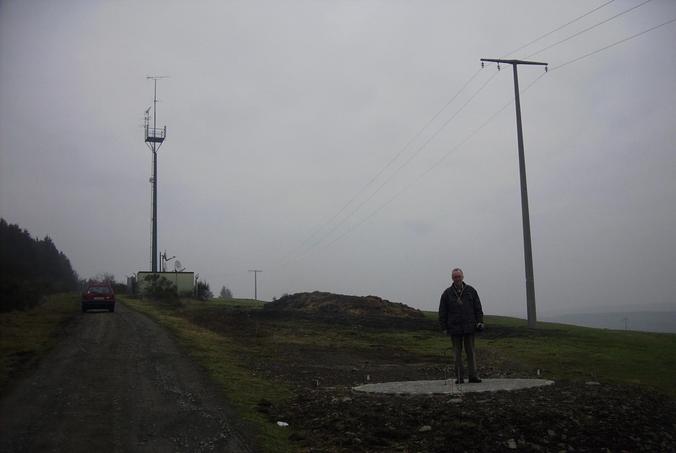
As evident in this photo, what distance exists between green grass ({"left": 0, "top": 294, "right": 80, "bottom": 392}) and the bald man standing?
28.3ft

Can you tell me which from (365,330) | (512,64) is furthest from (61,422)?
(512,64)

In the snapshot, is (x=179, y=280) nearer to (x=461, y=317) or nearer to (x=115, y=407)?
(x=461, y=317)

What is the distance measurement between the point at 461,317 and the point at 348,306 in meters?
33.9

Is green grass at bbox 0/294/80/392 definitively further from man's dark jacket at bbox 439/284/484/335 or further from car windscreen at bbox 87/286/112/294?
man's dark jacket at bbox 439/284/484/335

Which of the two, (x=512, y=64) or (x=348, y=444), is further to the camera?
(x=512, y=64)

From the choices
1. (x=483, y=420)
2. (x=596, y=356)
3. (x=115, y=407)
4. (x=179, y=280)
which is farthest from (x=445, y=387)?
(x=179, y=280)

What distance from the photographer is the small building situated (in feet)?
184

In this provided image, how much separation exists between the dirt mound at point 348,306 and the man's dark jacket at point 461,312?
30.2 meters

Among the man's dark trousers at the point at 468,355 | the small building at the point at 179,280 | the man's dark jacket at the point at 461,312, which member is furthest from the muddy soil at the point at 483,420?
the small building at the point at 179,280

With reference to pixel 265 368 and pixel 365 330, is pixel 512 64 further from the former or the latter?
pixel 265 368

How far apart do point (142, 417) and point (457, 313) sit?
6.55 m

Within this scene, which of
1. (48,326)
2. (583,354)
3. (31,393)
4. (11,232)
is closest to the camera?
(31,393)

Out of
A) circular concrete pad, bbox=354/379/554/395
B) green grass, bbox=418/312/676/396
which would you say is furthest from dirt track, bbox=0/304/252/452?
green grass, bbox=418/312/676/396

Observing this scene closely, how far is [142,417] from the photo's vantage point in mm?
8867
